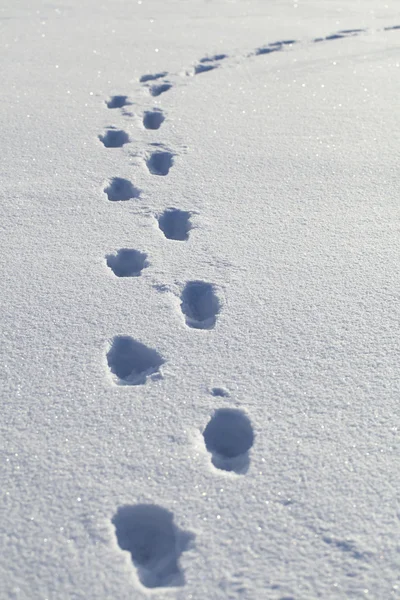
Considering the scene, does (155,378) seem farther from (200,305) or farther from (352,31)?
(352,31)

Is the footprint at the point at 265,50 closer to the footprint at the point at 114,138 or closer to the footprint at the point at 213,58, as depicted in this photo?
the footprint at the point at 213,58

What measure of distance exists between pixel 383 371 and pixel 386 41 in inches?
107

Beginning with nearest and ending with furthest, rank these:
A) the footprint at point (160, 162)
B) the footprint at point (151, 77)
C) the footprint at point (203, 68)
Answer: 1. the footprint at point (160, 162)
2. the footprint at point (151, 77)
3. the footprint at point (203, 68)

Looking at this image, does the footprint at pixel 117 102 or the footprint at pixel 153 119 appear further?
the footprint at pixel 117 102

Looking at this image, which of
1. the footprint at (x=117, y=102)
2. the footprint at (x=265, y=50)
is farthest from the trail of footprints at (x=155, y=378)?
the footprint at (x=265, y=50)

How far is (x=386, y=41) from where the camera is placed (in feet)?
12.2

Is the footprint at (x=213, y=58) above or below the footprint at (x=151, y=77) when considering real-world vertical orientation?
above

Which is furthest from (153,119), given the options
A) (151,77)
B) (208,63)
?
(208,63)

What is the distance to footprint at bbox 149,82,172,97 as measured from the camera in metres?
3.12

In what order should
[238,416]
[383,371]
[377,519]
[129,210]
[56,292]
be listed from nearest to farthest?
[377,519], [238,416], [383,371], [56,292], [129,210]

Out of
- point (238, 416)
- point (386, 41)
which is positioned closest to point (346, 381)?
point (238, 416)

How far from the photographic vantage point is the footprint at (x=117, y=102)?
2.99 meters

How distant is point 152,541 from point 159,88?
93.2 inches

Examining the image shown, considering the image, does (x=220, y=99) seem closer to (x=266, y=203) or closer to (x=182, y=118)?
A: (x=182, y=118)
